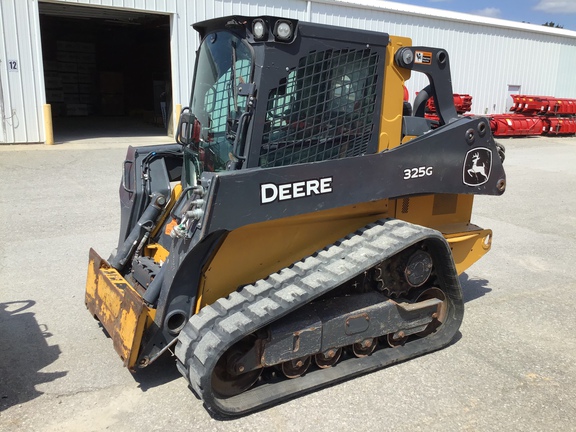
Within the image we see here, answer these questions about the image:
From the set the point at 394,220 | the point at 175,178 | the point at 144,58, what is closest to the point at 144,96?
the point at 144,58

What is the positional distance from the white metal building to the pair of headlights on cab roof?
11946 millimetres

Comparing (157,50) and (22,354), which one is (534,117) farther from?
(22,354)

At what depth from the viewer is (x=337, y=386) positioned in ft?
12.2

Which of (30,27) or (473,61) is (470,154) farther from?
(473,61)

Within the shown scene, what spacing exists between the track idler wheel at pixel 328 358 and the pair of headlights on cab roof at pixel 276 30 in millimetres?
2080

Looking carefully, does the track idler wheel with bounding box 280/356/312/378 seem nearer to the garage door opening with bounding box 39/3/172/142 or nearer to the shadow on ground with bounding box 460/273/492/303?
the shadow on ground with bounding box 460/273/492/303

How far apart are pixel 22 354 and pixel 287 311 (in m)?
2.18

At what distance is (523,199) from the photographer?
9.92 meters

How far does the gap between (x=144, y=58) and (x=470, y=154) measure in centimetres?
2397

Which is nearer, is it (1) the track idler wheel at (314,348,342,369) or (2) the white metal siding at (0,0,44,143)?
(1) the track idler wheel at (314,348,342,369)

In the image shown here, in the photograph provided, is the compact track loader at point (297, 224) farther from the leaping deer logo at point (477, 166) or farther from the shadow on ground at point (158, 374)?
the shadow on ground at point (158, 374)

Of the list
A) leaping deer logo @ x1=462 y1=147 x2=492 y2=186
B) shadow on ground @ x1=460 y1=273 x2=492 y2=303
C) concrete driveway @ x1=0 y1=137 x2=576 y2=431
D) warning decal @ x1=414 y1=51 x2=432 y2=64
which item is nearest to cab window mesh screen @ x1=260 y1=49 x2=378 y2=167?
warning decal @ x1=414 y1=51 x2=432 y2=64

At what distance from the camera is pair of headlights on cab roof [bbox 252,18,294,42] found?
131 inches

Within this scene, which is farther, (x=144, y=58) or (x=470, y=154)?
(x=144, y=58)
